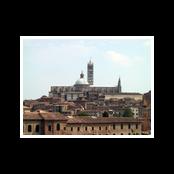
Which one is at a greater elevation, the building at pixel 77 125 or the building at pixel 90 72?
the building at pixel 90 72

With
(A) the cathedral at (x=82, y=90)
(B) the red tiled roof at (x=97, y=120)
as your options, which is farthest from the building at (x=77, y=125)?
(A) the cathedral at (x=82, y=90)

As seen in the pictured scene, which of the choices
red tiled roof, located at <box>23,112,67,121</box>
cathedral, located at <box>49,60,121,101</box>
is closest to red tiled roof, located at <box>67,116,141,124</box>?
red tiled roof, located at <box>23,112,67,121</box>

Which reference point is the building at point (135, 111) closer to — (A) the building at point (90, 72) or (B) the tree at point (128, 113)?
(B) the tree at point (128, 113)

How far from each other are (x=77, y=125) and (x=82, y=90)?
1.74 feet

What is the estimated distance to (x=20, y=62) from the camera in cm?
506

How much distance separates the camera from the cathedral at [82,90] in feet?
18.9

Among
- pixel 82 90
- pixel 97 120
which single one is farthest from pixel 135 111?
pixel 82 90

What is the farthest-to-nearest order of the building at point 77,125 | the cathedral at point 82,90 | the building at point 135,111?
the building at point 135,111
the cathedral at point 82,90
the building at point 77,125

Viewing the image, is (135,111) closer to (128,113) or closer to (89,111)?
(128,113)

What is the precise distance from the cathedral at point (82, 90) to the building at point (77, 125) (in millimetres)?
261

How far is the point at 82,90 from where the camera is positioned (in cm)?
606

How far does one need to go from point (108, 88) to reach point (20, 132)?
4.46 feet
